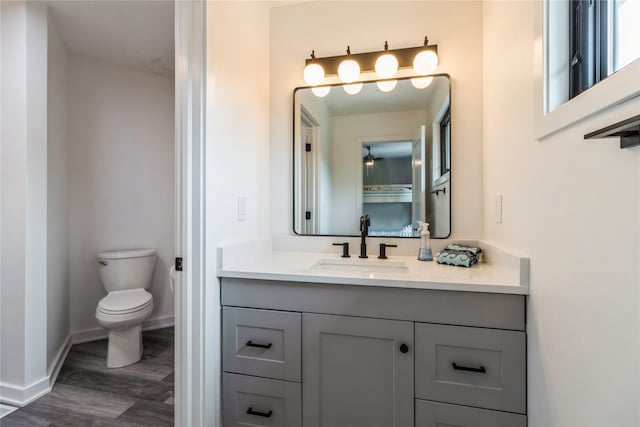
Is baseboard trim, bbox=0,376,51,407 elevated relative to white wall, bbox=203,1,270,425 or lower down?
lower down

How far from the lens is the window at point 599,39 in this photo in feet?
2.23

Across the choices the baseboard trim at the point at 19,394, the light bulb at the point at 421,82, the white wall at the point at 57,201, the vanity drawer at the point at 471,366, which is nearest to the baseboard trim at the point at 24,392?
the baseboard trim at the point at 19,394

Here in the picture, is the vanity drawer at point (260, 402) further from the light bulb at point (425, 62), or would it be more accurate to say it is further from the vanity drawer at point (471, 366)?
the light bulb at point (425, 62)

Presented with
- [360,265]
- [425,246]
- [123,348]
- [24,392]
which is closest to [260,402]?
[360,265]

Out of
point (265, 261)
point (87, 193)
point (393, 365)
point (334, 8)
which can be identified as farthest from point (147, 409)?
point (334, 8)

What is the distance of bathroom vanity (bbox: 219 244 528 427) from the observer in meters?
1.08

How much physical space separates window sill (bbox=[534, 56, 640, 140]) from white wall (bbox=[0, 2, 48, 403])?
2495 mm

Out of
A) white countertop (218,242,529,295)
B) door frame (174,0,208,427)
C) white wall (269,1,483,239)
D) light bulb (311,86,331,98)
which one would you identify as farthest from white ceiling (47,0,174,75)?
white countertop (218,242,529,295)

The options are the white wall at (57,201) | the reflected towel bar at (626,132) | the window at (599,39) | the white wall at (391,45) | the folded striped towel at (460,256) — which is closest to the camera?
the reflected towel bar at (626,132)

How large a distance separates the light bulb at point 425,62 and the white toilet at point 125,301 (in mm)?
2412

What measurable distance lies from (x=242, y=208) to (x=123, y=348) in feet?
4.85

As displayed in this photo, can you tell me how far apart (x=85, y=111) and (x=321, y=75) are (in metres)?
2.07

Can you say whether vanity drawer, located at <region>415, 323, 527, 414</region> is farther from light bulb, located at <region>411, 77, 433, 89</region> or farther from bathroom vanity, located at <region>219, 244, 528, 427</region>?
light bulb, located at <region>411, 77, 433, 89</region>

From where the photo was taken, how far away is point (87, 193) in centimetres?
249
